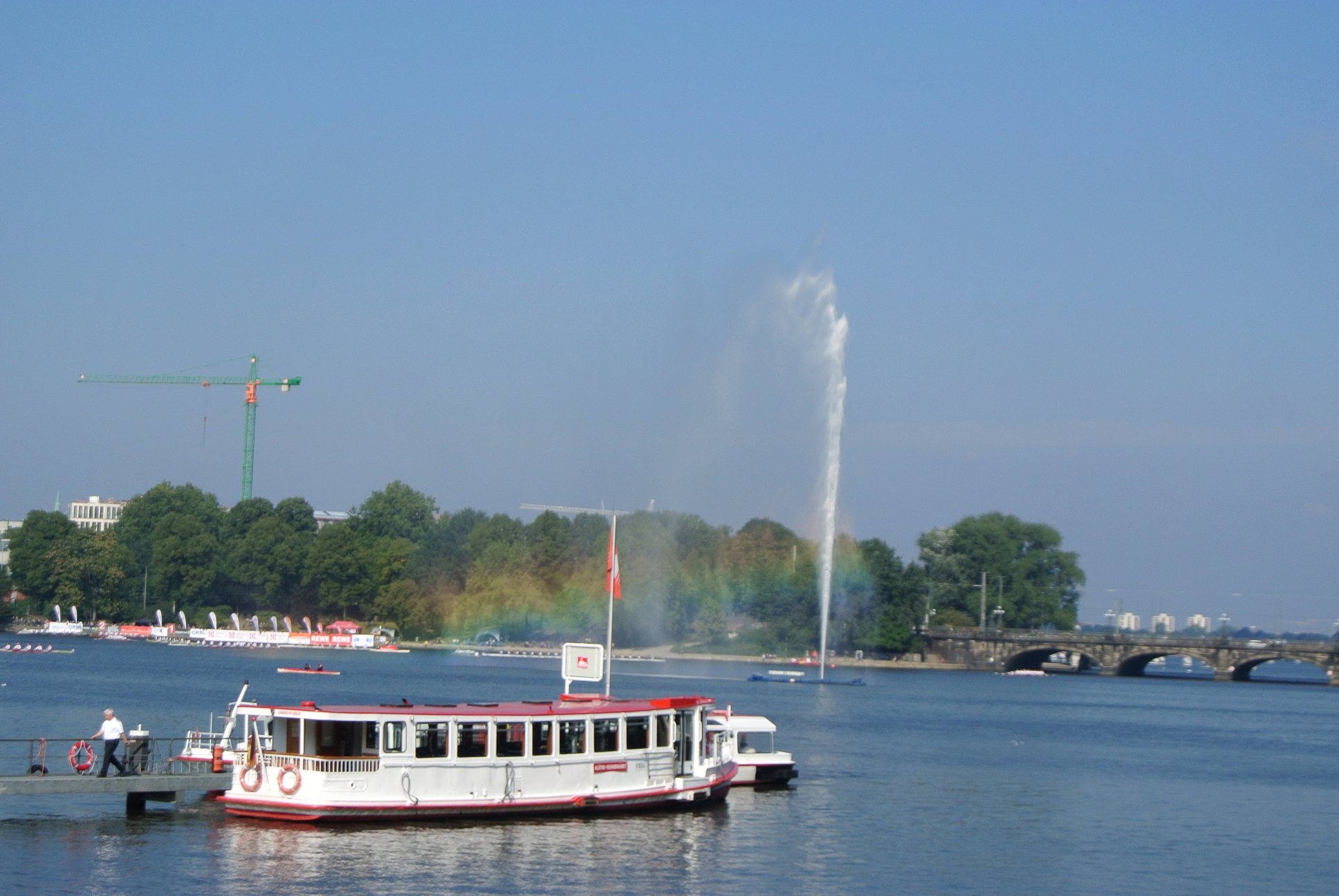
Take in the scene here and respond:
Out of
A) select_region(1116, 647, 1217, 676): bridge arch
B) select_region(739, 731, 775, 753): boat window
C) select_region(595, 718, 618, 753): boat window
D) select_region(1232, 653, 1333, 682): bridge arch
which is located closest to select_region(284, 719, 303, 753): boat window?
select_region(595, 718, 618, 753): boat window

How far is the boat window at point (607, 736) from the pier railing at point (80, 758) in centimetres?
984

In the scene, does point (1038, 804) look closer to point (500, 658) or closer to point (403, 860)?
point (403, 860)

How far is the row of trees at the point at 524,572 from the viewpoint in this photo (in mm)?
116500

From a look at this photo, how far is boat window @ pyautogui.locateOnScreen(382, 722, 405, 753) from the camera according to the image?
99.9 ft

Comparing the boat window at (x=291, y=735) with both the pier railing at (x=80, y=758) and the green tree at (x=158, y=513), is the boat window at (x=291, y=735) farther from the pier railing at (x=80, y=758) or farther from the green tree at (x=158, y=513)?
the green tree at (x=158, y=513)

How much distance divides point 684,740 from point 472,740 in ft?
20.5

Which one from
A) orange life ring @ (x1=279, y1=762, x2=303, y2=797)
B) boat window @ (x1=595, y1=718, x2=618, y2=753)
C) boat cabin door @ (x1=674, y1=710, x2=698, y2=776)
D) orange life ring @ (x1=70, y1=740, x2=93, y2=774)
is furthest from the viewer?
boat cabin door @ (x1=674, y1=710, x2=698, y2=776)

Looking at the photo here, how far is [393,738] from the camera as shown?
100ft

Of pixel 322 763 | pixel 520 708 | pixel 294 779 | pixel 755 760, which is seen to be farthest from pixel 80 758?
pixel 755 760

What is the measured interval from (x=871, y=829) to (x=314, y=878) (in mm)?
15098

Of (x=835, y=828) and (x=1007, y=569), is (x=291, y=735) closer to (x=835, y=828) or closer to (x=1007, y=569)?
(x=835, y=828)

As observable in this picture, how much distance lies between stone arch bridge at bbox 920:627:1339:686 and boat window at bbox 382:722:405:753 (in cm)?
11771

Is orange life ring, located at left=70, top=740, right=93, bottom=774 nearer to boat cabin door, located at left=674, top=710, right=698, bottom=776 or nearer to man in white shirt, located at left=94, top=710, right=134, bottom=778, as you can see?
man in white shirt, located at left=94, top=710, right=134, bottom=778

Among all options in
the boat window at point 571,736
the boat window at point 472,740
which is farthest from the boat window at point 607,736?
the boat window at point 472,740
